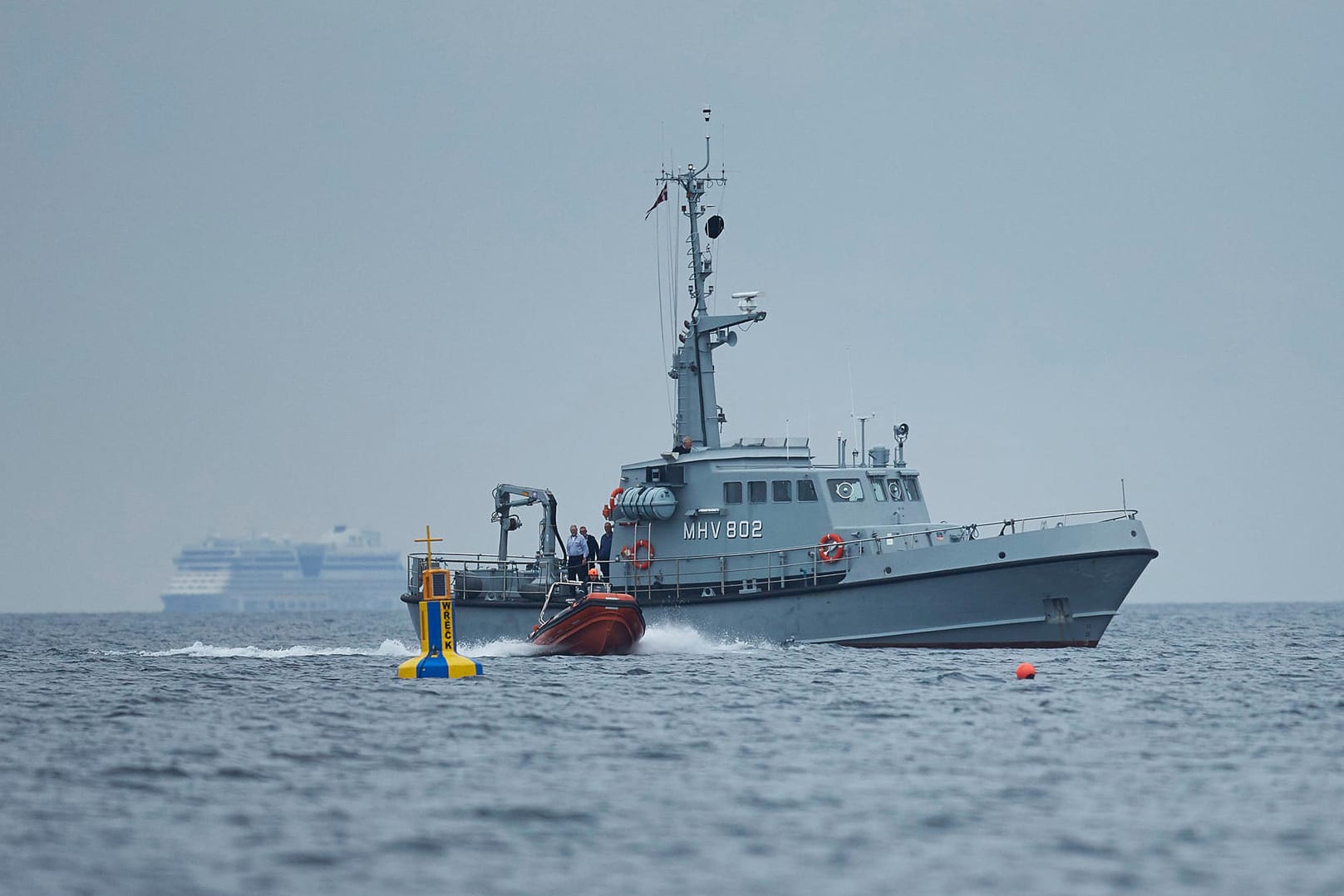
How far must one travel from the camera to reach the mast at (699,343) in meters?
34.4

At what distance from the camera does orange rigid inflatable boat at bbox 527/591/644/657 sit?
3036 cm

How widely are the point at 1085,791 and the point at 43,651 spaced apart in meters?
35.9

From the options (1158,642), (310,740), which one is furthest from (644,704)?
(1158,642)

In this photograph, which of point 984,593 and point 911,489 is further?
point 911,489

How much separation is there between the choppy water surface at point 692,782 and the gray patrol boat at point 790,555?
6.06 feet

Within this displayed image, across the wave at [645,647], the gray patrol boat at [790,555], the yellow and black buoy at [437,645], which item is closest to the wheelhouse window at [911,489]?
the gray patrol boat at [790,555]

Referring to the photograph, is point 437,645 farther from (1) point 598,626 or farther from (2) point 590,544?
(2) point 590,544

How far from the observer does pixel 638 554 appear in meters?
33.7

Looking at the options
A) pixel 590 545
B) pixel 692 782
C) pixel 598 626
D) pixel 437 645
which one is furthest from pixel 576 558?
pixel 692 782

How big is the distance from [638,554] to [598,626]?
347 centimetres

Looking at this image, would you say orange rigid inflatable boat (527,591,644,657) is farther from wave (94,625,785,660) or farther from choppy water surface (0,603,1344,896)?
choppy water surface (0,603,1344,896)

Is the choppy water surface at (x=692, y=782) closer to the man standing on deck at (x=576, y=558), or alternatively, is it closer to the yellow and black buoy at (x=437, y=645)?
the yellow and black buoy at (x=437, y=645)

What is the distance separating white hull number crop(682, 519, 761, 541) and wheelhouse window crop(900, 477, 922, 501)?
3210 mm

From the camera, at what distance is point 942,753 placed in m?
17.0
